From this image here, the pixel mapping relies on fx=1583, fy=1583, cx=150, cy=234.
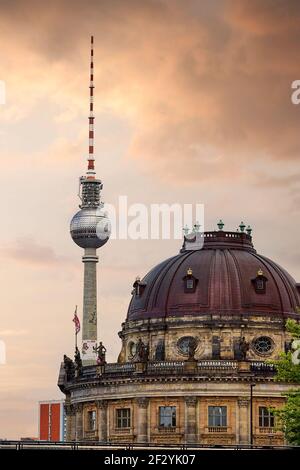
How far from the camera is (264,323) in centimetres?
14712

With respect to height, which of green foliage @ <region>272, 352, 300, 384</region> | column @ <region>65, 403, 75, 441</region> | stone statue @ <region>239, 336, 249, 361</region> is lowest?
green foliage @ <region>272, 352, 300, 384</region>

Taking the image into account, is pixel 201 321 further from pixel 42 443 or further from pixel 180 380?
pixel 42 443

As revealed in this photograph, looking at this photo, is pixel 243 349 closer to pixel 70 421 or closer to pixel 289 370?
pixel 70 421

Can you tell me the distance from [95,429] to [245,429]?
1522cm

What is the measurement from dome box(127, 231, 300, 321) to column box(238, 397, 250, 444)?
386 inches

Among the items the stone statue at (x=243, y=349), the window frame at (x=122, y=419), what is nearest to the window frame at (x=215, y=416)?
the stone statue at (x=243, y=349)

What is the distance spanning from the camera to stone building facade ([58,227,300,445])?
462ft

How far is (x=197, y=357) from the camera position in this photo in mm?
145875

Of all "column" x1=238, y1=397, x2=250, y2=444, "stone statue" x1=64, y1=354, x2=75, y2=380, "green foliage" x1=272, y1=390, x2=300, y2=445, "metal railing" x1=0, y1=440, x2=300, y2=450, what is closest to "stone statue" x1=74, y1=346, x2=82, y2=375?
"stone statue" x1=64, y1=354, x2=75, y2=380

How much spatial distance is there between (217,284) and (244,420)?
47.5 ft

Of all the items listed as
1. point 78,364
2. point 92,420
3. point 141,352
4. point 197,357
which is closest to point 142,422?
point 141,352

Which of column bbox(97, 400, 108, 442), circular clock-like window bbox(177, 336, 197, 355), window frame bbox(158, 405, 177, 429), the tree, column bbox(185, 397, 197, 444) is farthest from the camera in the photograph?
circular clock-like window bbox(177, 336, 197, 355)

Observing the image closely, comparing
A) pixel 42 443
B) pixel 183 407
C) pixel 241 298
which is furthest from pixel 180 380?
pixel 42 443

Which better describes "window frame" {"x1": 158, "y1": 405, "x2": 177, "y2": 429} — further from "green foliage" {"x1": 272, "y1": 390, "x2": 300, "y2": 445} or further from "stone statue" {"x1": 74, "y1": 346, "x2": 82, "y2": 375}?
"green foliage" {"x1": 272, "y1": 390, "x2": 300, "y2": 445}
